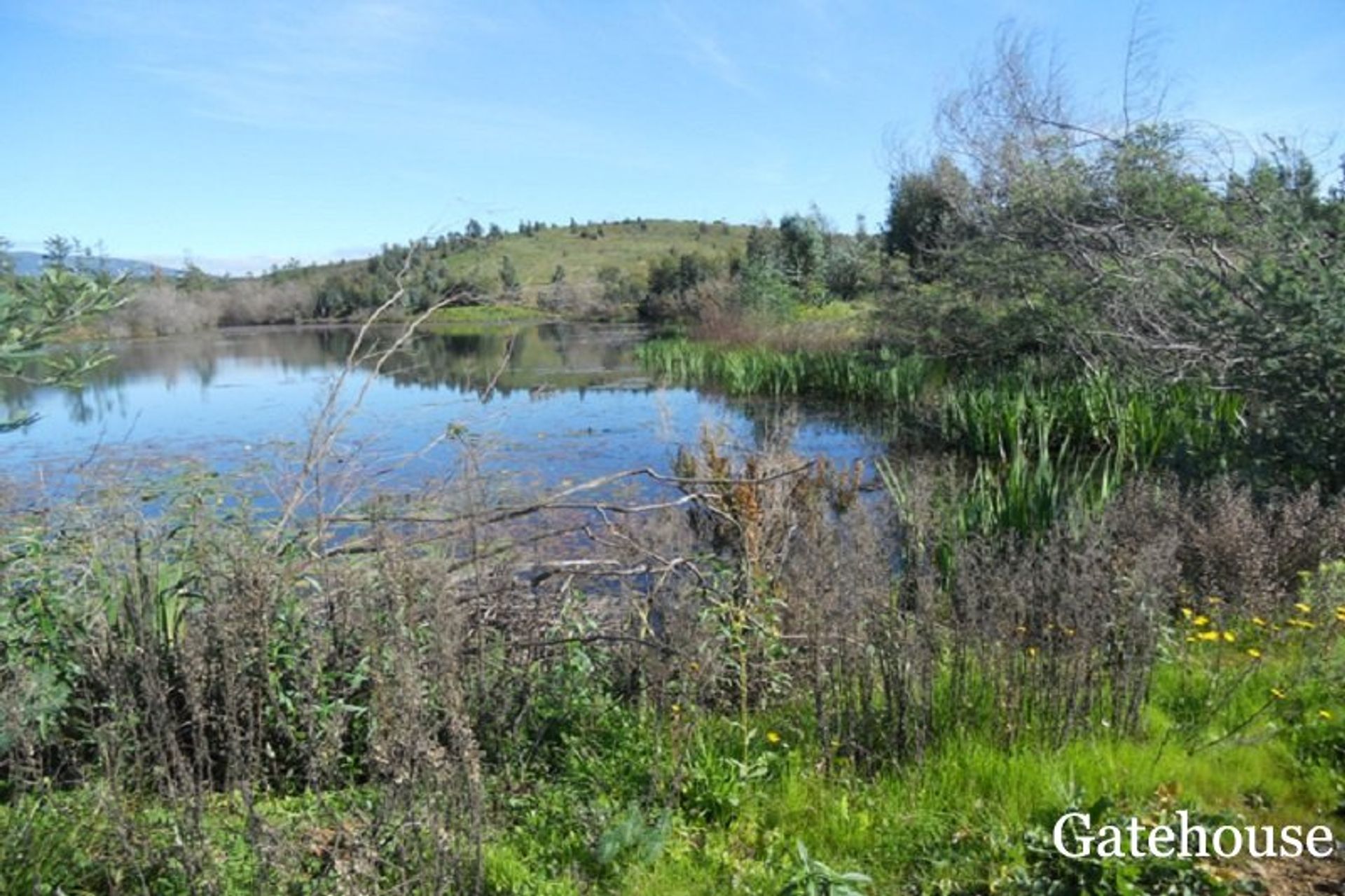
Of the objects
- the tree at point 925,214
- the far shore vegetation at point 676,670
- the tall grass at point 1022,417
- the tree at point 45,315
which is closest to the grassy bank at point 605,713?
the far shore vegetation at point 676,670

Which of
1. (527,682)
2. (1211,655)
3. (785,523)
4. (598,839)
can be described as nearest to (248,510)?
(527,682)

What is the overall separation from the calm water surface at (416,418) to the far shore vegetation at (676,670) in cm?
64

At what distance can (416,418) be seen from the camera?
14.5 metres

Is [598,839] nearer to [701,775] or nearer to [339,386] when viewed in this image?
[701,775]

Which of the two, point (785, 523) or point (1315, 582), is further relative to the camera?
point (785, 523)

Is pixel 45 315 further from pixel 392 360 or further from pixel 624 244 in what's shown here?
pixel 624 244

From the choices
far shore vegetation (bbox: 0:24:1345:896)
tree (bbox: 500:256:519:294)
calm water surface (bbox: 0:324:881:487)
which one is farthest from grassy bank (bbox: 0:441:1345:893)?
tree (bbox: 500:256:519:294)

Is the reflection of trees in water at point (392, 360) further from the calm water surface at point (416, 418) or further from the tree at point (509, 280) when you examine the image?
the tree at point (509, 280)

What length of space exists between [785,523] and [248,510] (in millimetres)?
3303

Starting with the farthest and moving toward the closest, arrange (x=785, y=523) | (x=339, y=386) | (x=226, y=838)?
(x=785, y=523) → (x=339, y=386) → (x=226, y=838)

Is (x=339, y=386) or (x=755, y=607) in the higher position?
(x=339, y=386)

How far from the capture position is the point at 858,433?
1341 cm

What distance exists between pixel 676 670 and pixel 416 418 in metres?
11.8

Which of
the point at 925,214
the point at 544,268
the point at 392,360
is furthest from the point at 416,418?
the point at 925,214
